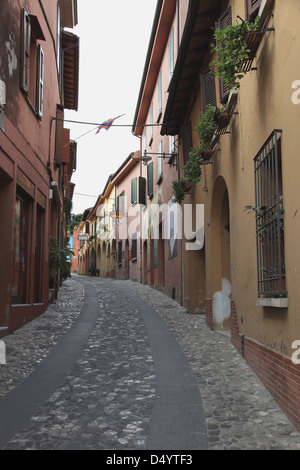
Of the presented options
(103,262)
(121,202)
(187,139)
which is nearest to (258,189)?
(187,139)

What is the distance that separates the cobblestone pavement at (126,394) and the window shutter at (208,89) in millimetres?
4404

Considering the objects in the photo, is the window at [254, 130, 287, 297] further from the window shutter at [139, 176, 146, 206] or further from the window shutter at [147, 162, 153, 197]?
the window shutter at [139, 176, 146, 206]

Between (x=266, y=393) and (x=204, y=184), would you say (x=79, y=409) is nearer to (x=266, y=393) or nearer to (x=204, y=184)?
(x=266, y=393)

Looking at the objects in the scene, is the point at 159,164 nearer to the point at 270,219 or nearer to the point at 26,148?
the point at 26,148

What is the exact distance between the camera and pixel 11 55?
7.88 metres

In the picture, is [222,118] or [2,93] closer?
[222,118]

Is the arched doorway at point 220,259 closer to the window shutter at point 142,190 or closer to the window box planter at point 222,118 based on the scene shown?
the window box planter at point 222,118

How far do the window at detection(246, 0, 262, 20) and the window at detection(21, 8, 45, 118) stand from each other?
14.4ft

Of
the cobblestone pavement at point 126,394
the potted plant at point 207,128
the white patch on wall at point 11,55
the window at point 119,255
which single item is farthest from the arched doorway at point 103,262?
the white patch on wall at point 11,55

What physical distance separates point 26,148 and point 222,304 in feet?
16.1

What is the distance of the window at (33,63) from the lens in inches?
349

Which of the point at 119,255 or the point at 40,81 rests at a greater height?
the point at 40,81

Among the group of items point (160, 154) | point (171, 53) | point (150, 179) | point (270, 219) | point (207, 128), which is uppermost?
point (171, 53)
